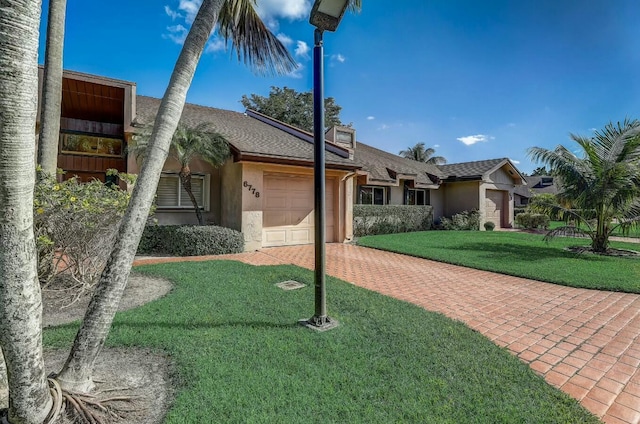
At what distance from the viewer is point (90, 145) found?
474 inches

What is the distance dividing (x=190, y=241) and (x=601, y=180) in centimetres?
1376

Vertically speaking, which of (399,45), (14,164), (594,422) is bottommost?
(594,422)

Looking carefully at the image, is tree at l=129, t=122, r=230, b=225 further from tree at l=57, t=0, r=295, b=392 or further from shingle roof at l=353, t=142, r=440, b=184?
shingle roof at l=353, t=142, r=440, b=184

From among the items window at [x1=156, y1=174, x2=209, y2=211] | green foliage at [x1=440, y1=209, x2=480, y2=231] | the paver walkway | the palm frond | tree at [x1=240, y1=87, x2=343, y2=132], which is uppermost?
tree at [x1=240, y1=87, x2=343, y2=132]

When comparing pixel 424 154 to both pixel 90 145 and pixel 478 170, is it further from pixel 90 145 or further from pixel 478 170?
pixel 90 145

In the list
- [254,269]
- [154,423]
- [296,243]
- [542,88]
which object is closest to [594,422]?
[154,423]

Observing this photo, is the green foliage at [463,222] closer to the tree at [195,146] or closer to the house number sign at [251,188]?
the house number sign at [251,188]

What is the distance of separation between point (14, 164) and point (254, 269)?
6090 millimetres

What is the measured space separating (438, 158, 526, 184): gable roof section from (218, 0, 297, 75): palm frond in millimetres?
18519

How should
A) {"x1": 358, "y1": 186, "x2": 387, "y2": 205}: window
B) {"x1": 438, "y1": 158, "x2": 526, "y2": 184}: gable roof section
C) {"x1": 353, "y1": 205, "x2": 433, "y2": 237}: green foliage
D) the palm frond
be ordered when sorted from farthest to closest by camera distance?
1. {"x1": 438, "y1": 158, "x2": 526, "y2": 184}: gable roof section
2. {"x1": 358, "y1": 186, "x2": 387, "y2": 205}: window
3. {"x1": 353, "y1": 205, "x2": 433, "y2": 237}: green foliage
4. the palm frond

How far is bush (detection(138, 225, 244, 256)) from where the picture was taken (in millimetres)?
9594

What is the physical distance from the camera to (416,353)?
11.5 ft

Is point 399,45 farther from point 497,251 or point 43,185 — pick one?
point 43,185

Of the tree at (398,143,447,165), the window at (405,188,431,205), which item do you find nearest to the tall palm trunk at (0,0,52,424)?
the window at (405,188,431,205)
